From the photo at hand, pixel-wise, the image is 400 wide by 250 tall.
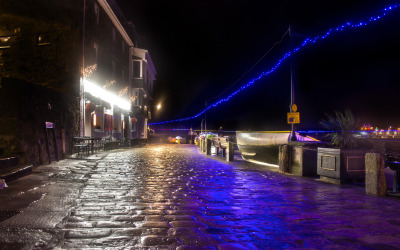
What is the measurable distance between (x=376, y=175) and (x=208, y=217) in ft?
14.8

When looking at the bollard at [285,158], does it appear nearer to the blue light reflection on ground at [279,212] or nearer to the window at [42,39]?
the blue light reflection on ground at [279,212]

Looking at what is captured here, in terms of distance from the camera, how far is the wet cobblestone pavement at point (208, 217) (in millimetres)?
3643

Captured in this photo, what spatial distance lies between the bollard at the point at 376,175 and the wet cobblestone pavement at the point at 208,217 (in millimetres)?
320

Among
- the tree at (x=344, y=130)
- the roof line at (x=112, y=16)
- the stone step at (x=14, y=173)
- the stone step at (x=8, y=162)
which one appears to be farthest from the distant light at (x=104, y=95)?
the tree at (x=344, y=130)

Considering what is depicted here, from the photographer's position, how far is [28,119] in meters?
10.3

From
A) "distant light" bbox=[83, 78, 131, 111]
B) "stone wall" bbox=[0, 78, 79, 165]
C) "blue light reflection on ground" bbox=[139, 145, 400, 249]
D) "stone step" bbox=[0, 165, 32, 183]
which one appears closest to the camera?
"blue light reflection on ground" bbox=[139, 145, 400, 249]

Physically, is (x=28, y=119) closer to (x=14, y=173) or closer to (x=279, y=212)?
(x=14, y=173)

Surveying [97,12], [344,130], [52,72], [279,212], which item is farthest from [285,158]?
[97,12]

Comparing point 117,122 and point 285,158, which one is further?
point 117,122

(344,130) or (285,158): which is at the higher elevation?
(344,130)

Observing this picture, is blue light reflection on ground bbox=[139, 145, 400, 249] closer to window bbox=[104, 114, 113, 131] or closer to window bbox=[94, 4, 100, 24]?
window bbox=[104, 114, 113, 131]

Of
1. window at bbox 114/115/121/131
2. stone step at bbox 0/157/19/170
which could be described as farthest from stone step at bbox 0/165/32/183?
window at bbox 114/115/121/131

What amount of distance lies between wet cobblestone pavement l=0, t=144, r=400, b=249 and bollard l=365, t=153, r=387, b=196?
32 centimetres

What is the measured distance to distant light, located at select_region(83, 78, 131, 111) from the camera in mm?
17944
